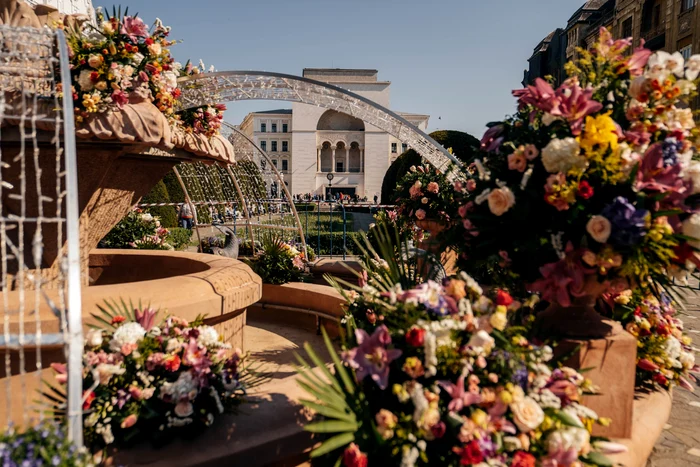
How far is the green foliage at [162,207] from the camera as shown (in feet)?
59.3

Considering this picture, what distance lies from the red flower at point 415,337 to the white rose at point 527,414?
1.35 ft

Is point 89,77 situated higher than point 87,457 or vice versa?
point 89,77

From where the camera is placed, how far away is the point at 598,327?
Result: 105 inches

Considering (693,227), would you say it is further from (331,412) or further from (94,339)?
(94,339)

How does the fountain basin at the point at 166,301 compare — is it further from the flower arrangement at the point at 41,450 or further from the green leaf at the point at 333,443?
the green leaf at the point at 333,443

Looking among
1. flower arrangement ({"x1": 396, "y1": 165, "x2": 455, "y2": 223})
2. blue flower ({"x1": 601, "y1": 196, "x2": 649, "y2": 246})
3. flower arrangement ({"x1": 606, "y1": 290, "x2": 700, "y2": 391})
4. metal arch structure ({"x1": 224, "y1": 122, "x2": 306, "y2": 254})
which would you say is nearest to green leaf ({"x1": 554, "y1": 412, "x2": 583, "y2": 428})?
blue flower ({"x1": 601, "y1": 196, "x2": 649, "y2": 246})

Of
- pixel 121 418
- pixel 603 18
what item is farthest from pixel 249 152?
pixel 603 18

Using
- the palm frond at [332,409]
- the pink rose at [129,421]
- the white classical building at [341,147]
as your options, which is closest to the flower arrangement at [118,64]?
the pink rose at [129,421]

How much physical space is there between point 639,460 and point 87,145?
13.0 feet

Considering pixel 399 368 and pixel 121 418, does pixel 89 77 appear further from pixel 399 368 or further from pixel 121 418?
pixel 399 368

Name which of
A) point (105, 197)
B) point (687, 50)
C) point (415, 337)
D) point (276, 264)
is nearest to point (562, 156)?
point (415, 337)

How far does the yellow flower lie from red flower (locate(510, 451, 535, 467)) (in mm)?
1232

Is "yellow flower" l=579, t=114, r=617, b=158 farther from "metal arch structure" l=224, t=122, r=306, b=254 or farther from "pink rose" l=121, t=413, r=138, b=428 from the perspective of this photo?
"metal arch structure" l=224, t=122, r=306, b=254

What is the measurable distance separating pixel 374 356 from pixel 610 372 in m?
1.34
